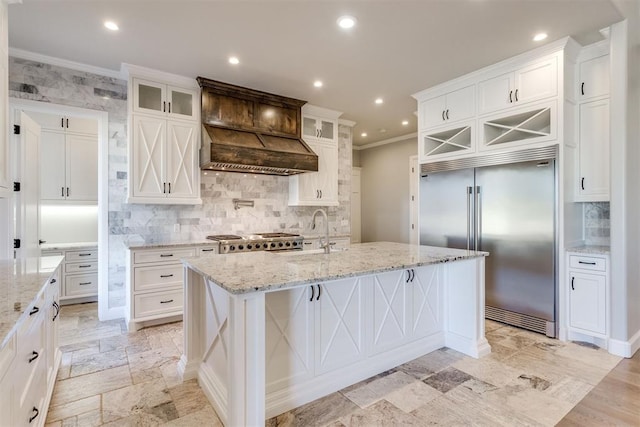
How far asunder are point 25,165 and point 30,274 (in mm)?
1931

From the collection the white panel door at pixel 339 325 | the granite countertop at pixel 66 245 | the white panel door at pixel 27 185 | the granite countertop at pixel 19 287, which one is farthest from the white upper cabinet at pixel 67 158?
the white panel door at pixel 339 325

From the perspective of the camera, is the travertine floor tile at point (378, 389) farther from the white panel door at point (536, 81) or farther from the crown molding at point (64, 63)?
the crown molding at point (64, 63)

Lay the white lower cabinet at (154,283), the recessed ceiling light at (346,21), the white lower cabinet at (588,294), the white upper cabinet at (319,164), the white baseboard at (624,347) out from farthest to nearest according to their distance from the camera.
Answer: the white upper cabinet at (319,164)
the white lower cabinet at (154,283)
the white lower cabinet at (588,294)
the white baseboard at (624,347)
the recessed ceiling light at (346,21)

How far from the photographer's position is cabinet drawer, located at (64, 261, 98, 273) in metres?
4.37

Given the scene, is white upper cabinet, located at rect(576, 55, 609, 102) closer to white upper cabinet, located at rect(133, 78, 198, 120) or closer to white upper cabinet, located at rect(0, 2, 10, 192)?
white upper cabinet, located at rect(133, 78, 198, 120)

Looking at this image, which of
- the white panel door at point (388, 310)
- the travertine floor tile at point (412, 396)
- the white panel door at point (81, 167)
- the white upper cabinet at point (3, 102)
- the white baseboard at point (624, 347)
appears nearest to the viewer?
the white upper cabinet at point (3, 102)

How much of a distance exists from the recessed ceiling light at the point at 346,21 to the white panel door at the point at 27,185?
3163 mm

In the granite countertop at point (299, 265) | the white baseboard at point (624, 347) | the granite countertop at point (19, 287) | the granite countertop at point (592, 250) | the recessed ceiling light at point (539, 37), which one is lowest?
the white baseboard at point (624, 347)

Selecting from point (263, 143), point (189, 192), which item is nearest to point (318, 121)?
point (263, 143)

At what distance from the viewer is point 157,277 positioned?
350 centimetres

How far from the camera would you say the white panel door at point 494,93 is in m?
3.44

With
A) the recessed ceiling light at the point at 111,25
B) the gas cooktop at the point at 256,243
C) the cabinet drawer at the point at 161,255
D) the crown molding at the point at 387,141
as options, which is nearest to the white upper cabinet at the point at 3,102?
the recessed ceiling light at the point at 111,25

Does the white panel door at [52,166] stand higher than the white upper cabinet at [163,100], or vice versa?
the white upper cabinet at [163,100]

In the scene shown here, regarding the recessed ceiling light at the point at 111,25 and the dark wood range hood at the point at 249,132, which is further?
the dark wood range hood at the point at 249,132
